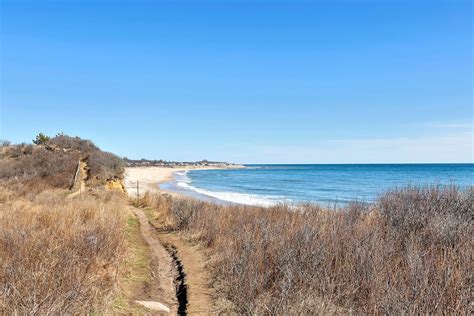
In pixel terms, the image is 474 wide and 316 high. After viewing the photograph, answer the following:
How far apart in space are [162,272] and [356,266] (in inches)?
168

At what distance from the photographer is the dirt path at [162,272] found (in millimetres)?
6074

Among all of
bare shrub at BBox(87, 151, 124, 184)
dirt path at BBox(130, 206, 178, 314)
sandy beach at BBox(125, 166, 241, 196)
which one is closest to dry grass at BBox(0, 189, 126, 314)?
dirt path at BBox(130, 206, 178, 314)

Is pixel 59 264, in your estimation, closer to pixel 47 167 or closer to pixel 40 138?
pixel 47 167

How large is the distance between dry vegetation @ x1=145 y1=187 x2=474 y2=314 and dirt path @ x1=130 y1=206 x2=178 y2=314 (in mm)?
892

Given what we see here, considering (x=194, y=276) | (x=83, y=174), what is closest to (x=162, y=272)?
(x=194, y=276)

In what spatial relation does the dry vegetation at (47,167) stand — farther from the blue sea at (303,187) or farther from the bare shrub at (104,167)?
the blue sea at (303,187)

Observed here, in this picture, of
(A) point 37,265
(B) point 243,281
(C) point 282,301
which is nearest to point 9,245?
(A) point 37,265

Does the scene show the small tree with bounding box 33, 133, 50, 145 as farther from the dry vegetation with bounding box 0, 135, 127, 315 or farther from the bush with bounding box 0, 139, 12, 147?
the dry vegetation with bounding box 0, 135, 127, 315

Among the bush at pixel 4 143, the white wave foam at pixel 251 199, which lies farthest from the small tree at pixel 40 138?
the white wave foam at pixel 251 199

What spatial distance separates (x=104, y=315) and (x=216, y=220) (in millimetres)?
6161

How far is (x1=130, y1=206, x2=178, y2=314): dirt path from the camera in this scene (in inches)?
239

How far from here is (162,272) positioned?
7699 mm

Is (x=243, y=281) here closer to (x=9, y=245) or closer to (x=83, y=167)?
(x=9, y=245)

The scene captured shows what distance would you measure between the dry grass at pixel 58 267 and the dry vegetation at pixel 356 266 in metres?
2.07
